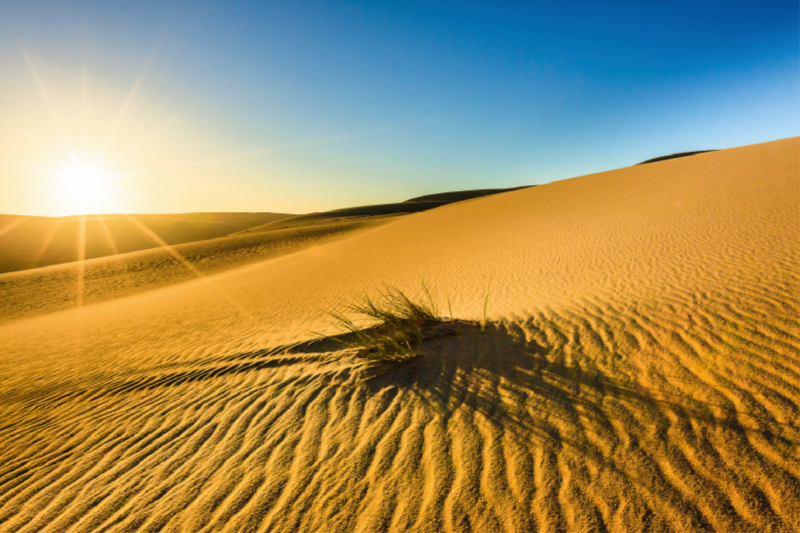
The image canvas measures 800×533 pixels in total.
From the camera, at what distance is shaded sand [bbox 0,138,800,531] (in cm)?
230

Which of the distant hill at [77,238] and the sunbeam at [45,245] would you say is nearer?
the sunbeam at [45,245]

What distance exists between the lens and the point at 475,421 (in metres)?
3.07

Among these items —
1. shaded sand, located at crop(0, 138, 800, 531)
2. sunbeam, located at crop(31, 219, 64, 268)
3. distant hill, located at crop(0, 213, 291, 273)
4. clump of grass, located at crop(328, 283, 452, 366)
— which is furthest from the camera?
distant hill, located at crop(0, 213, 291, 273)

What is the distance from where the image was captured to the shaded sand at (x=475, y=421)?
2.30 m

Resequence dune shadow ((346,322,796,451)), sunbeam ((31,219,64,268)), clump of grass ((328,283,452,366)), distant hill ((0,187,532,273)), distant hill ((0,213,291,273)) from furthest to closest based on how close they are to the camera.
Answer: distant hill ((0,187,532,273))
distant hill ((0,213,291,273))
sunbeam ((31,219,64,268))
clump of grass ((328,283,452,366))
dune shadow ((346,322,796,451))

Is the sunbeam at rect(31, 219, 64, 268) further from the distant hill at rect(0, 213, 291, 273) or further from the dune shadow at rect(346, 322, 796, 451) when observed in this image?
the dune shadow at rect(346, 322, 796, 451)

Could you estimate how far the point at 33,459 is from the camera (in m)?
3.58

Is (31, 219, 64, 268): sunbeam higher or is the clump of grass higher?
(31, 219, 64, 268): sunbeam

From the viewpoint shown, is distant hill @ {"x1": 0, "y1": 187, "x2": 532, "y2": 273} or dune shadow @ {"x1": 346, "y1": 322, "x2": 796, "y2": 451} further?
distant hill @ {"x1": 0, "y1": 187, "x2": 532, "y2": 273}

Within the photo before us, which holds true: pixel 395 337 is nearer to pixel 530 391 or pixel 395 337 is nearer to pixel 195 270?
pixel 530 391

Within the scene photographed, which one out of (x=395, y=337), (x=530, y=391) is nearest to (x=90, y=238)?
(x=395, y=337)

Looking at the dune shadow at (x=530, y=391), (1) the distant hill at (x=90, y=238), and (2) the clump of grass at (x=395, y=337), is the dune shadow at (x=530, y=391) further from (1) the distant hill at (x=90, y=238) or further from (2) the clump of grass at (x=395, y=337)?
(1) the distant hill at (x=90, y=238)

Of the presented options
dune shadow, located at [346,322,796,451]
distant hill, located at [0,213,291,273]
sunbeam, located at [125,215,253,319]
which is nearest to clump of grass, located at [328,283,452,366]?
dune shadow, located at [346,322,796,451]

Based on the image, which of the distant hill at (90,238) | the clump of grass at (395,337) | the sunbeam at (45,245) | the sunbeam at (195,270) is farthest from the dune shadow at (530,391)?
the sunbeam at (45,245)
